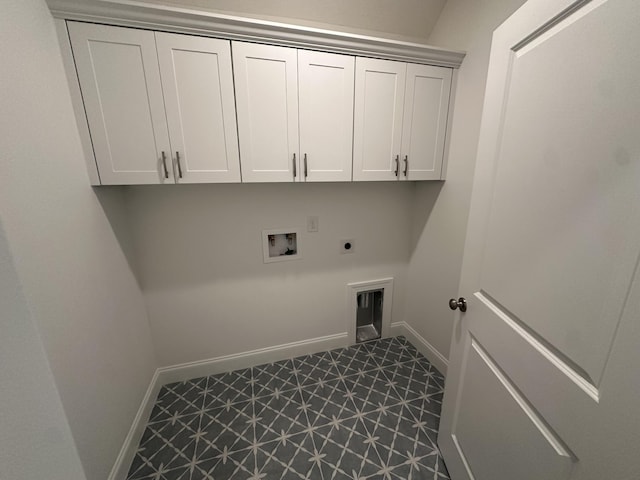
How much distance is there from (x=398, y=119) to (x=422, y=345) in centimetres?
177

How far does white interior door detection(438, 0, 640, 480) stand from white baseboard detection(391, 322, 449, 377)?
0.88 m

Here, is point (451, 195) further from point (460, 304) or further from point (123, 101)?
point (123, 101)

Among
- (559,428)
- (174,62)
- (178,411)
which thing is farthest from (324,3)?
(178,411)

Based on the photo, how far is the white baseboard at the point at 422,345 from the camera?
6.23 ft

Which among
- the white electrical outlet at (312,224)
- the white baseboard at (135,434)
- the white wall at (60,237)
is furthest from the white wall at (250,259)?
the white wall at (60,237)

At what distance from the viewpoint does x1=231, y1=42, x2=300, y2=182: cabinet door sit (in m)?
1.26

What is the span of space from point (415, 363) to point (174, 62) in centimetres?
249

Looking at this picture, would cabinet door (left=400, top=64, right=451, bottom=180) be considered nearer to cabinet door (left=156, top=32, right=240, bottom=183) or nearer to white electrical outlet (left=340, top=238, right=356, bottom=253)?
white electrical outlet (left=340, top=238, right=356, bottom=253)

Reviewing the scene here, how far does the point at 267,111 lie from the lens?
1.33 m

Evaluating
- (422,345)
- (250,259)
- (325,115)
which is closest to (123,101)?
(325,115)

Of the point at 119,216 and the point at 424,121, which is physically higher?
the point at 424,121

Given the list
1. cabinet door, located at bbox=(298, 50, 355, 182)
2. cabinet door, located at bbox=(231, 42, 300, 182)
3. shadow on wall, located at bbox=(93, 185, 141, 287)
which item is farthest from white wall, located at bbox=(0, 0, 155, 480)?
cabinet door, located at bbox=(298, 50, 355, 182)

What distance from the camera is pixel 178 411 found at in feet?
5.36

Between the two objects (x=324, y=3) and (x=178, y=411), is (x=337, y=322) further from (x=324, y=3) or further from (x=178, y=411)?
(x=324, y=3)
